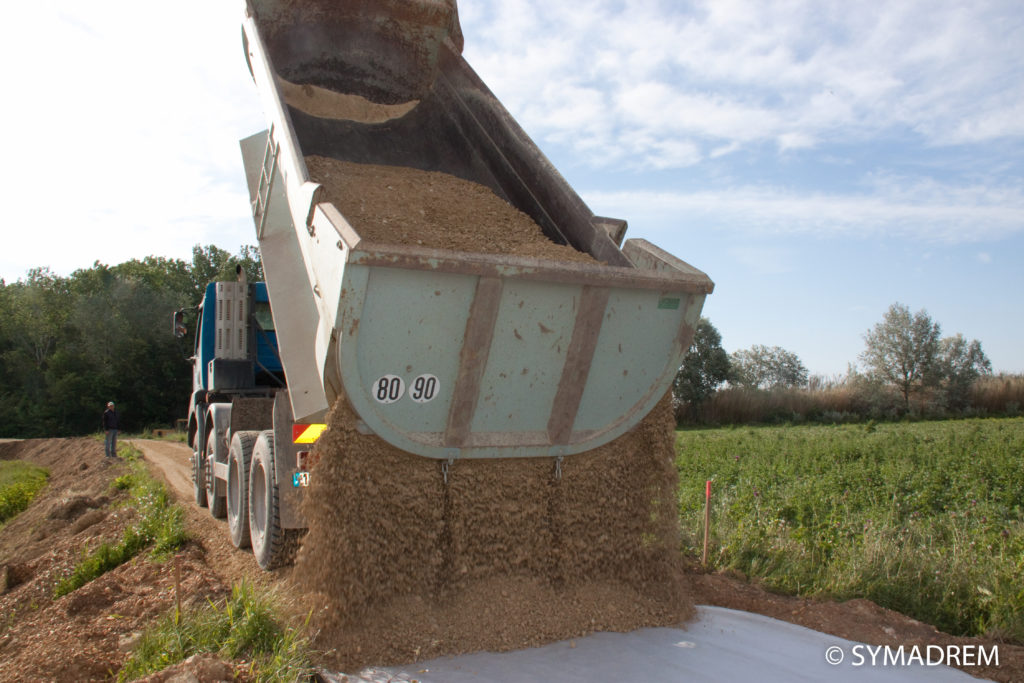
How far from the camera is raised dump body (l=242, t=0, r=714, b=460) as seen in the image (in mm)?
3654

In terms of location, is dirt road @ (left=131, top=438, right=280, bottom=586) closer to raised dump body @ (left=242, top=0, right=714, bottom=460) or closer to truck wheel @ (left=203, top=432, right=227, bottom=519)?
truck wheel @ (left=203, top=432, right=227, bottom=519)

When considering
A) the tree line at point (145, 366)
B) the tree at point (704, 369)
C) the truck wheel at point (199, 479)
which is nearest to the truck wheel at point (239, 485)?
the truck wheel at point (199, 479)

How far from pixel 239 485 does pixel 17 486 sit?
904 cm

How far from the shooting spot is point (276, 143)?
514 centimetres

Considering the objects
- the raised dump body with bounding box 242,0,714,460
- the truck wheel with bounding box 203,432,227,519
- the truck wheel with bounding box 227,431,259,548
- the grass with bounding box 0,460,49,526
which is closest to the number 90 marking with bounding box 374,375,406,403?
the raised dump body with bounding box 242,0,714,460

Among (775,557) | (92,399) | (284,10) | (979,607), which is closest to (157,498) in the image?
(284,10)

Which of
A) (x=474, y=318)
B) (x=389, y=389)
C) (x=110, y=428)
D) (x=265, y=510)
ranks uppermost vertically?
(x=474, y=318)

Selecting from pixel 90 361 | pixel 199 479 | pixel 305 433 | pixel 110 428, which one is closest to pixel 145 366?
pixel 90 361

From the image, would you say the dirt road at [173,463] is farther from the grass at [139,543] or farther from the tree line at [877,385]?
the tree line at [877,385]

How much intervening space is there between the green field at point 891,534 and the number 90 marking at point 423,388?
10.4ft

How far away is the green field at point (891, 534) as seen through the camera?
4.98 m

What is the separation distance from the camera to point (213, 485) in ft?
23.3

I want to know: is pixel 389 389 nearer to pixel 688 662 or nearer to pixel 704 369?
pixel 688 662

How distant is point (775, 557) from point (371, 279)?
4102 mm
